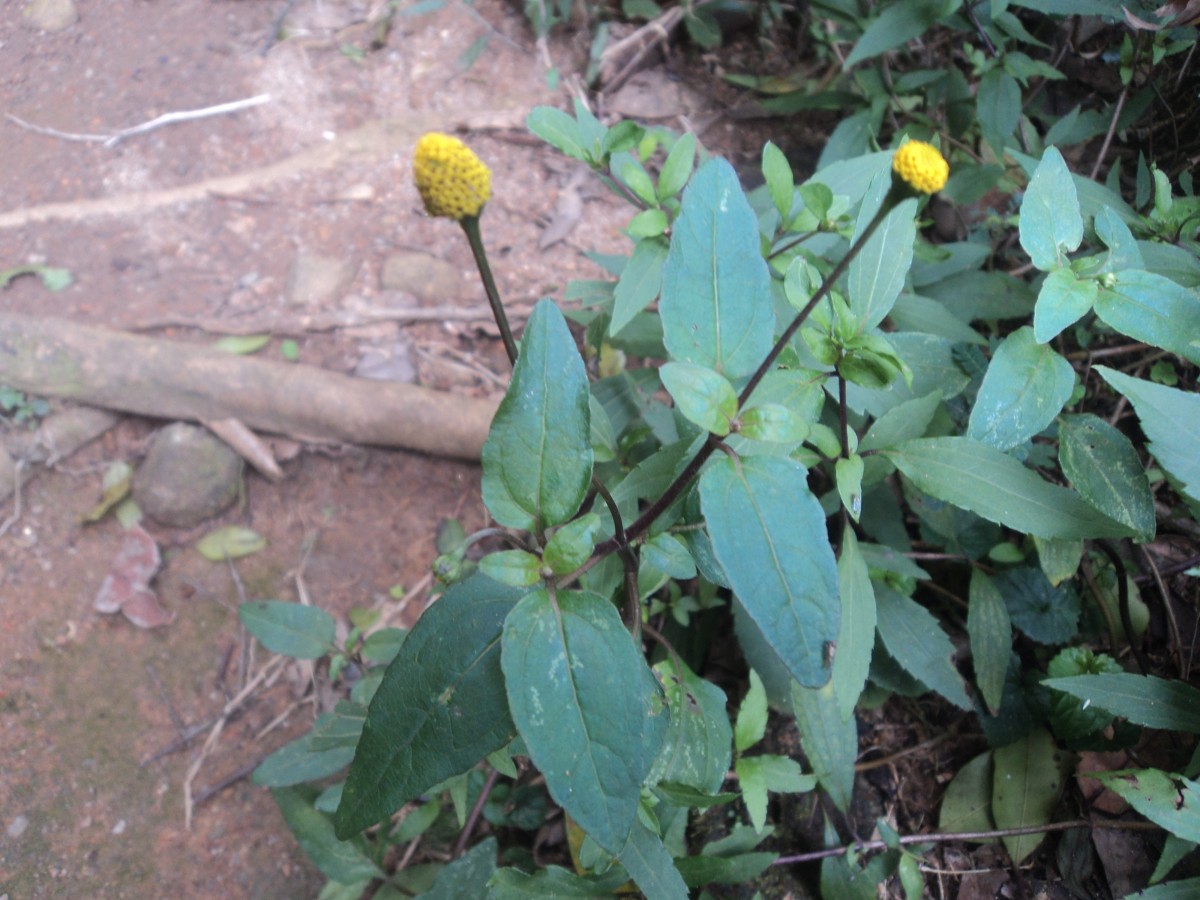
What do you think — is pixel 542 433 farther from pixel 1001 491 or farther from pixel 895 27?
pixel 895 27

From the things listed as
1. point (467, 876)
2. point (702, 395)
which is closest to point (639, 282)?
point (702, 395)

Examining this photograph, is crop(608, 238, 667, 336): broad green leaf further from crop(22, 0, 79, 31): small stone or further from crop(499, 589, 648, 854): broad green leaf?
crop(22, 0, 79, 31): small stone

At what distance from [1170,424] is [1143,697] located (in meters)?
0.48

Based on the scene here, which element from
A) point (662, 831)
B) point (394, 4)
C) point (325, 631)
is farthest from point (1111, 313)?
point (394, 4)

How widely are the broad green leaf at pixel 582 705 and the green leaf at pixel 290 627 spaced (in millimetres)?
800

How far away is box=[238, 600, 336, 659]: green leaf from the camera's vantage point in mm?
1559

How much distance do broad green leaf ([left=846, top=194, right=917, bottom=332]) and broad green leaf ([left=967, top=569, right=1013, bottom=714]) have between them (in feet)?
2.30

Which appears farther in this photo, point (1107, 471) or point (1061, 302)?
point (1107, 471)

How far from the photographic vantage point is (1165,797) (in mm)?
1204

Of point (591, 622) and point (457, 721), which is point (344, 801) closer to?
point (457, 721)

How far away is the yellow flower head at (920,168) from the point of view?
0.85m

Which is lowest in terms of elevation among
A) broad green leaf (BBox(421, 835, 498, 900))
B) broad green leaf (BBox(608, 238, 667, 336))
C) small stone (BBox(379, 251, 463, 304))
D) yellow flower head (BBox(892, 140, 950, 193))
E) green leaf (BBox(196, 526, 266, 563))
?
green leaf (BBox(196, 526, 266, 563))

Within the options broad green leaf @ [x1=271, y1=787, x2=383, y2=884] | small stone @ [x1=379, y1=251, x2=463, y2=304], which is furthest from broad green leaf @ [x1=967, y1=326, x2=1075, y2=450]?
small stone @ [x1=379, y1=251, x2=463, y2=304]

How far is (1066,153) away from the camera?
232 cm
